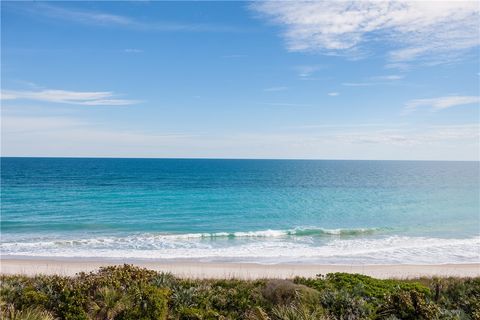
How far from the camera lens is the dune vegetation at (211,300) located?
10.0 meters

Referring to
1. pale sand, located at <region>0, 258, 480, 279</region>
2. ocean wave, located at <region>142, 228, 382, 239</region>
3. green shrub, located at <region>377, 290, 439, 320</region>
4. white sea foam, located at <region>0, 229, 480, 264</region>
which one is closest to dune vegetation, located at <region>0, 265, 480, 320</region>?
green shrub, located at <region>377, 290, 439, 320</region>

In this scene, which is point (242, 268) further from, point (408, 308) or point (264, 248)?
point (408, 308)

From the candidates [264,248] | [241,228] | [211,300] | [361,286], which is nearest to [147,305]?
[211,300]

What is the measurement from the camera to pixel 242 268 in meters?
20.4

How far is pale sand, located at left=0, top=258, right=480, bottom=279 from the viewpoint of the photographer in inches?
753

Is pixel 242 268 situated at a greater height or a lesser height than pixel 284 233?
greater

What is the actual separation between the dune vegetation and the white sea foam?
11.0 m

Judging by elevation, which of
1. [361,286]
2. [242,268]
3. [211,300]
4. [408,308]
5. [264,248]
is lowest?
[264,248]

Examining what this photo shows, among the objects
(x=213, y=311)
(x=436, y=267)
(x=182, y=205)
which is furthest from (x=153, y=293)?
(x=182, y=205)

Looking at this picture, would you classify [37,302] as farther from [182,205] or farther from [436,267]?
[182,205]

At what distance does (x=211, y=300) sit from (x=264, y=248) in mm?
15030

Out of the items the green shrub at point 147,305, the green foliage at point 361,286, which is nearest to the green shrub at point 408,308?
the green foliage at point 361,286

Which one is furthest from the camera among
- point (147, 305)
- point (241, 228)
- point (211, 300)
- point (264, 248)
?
point (241, 228)

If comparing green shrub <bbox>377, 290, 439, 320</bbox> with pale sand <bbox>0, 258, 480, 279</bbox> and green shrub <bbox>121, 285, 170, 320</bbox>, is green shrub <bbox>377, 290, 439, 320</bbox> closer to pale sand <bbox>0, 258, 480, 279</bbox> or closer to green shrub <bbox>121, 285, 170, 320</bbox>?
green shrub <bbox>121, 285, 170, 320</bbox>
